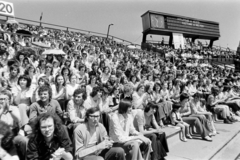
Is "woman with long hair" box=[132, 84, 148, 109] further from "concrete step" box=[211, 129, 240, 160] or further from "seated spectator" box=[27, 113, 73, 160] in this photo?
"seated spectator" box=[27, 113, 73, 160]

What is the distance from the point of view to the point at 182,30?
27797 millimetres

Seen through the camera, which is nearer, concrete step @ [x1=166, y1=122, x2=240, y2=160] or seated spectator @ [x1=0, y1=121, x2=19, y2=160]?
seated spectator @ [x1=0, y1=121, x2=19, y2=160]

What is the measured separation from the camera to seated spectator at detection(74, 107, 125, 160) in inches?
103

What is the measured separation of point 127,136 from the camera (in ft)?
10.6

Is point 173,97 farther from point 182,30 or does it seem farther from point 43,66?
point 182,30

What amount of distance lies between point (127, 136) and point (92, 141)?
2.38 ft

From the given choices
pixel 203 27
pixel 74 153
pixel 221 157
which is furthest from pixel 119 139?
pixel 203 27

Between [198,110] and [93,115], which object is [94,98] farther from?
[198,110]

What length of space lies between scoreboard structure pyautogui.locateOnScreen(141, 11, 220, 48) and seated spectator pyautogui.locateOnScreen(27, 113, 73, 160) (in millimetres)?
23811

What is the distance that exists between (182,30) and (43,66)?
25.9 metres

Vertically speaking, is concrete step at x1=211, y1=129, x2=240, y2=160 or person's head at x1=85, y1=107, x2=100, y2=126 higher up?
person's head at x1=85, y1=107, x2=100, y2=126

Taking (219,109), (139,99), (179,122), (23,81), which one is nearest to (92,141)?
A: (23,81)

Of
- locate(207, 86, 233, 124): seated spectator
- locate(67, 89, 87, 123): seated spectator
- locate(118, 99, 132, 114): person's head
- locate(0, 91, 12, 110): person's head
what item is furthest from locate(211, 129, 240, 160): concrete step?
locate(0, 91, 12, 110): person's head

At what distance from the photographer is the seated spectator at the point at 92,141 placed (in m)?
2.63
